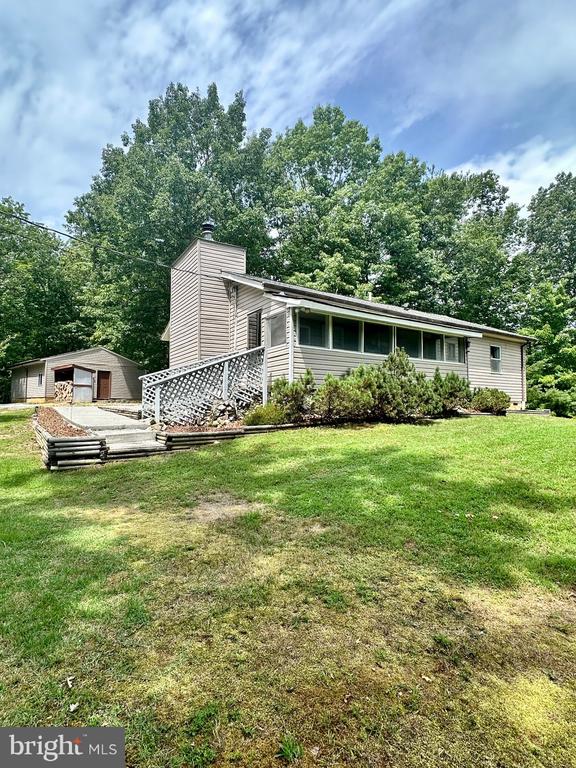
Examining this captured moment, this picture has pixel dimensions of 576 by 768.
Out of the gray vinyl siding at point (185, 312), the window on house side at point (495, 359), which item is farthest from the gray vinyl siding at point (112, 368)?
the window on house side at point (495, 359)

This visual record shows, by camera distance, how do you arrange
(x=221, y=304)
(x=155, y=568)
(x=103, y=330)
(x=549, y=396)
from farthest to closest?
1. (x=103, y=330)
2. (x=549, y=396)
3. (x=221, y=304)
4. (x=155, y=568)

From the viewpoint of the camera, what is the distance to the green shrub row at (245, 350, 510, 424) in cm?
930

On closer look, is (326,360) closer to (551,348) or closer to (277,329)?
(277,329)

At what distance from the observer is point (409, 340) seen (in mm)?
13492

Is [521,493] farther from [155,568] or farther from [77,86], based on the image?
[77,86]

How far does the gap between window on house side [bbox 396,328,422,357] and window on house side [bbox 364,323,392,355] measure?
44cm

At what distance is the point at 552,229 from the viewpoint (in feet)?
106

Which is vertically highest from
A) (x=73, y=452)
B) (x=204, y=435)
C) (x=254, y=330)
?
(x=254, y=330)

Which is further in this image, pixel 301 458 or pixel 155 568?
pixel 301 458

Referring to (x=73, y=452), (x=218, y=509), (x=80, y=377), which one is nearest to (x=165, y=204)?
(x=80, y=377)

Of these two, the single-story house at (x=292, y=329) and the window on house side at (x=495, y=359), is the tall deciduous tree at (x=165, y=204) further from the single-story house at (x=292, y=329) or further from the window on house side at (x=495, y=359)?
the window on house side at (x=495, y=359)

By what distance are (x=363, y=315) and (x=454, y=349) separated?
5762mm

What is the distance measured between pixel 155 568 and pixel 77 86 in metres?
12.2

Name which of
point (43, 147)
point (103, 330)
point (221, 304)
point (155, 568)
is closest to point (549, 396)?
point (221, 304)
